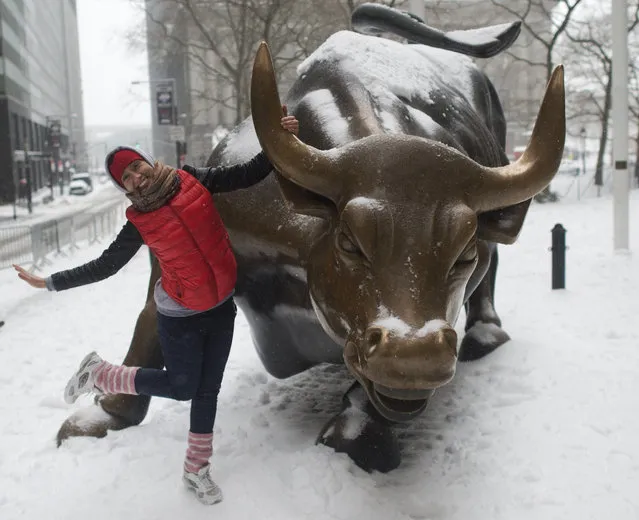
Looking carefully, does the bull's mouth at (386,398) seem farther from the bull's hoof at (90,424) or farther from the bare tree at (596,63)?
the bare tree at (596,63)

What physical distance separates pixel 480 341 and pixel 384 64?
225 centimetres

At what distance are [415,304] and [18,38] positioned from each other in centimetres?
610

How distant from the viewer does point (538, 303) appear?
23.7 feet

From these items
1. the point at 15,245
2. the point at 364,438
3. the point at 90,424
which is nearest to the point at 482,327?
the point at 364,438

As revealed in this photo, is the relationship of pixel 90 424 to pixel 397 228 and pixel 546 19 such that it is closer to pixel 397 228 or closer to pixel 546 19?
pixel 397 228

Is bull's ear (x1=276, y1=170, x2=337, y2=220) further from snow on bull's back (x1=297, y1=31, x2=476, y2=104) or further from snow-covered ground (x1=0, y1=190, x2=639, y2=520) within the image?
snow-covered ground (x1=0, y1=190, x2=639, y2=520)

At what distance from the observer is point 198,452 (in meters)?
3.34

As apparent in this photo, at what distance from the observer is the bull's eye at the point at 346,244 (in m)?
2.96

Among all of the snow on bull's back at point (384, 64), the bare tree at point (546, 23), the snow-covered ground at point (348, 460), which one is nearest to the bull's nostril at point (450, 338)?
the snow-covered ground at point (348, 460)

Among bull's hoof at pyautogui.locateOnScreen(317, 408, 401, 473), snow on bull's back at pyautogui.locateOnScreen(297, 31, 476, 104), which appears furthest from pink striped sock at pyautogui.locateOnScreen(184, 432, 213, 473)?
snow on bull's back at pyautogui.locateOnScreen(297, 31, 476, 104)

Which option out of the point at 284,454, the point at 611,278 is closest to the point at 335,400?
the point at 284,454

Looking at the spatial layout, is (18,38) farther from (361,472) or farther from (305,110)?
(361,472)

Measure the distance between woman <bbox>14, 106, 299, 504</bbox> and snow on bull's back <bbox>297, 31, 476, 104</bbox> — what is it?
1.09m

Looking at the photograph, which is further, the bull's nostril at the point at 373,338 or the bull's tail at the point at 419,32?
the bull's tail at the point at 419,32
